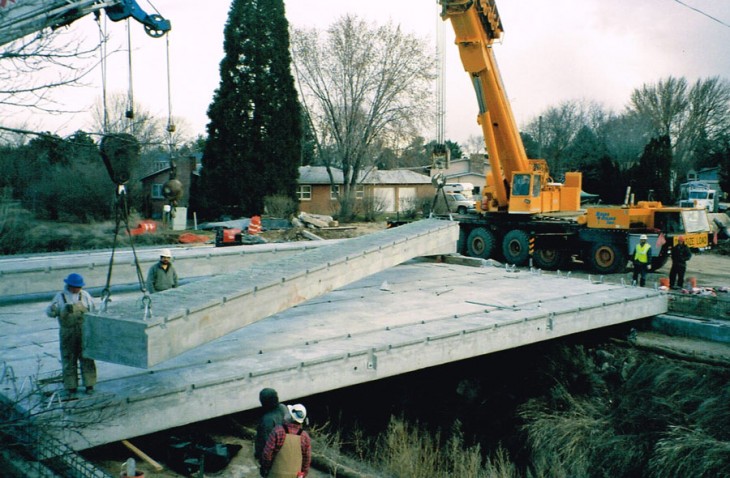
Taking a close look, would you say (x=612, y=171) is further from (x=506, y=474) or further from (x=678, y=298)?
(x=506, y=474)

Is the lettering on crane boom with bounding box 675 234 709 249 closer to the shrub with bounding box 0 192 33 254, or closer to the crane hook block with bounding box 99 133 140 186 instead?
the crane hook block with bounding box 99 133 140 186

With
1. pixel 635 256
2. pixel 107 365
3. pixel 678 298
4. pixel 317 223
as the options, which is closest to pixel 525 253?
pixel 635 256

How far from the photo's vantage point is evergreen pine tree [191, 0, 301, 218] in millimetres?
33781

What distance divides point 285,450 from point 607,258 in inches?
587

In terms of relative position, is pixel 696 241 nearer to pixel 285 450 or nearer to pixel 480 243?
pixel 480 243

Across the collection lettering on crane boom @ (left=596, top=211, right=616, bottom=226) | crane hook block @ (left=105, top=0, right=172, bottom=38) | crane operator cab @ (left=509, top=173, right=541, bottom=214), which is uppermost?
crane hook block @ (left=105, top=0, right=172, bottom=38)

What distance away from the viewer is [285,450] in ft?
16.8

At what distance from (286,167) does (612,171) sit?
23.2m

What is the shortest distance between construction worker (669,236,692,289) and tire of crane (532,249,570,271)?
375cm

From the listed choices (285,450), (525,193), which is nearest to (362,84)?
(525,193)

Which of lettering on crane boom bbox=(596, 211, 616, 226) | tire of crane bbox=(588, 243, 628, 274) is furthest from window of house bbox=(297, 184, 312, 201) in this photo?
lettering on crane boom bbox=(596, 211, 616, 226)

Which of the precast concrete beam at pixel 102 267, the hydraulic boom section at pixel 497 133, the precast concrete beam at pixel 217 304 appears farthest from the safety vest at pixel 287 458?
the hydraulic boom section at pixel 497 133

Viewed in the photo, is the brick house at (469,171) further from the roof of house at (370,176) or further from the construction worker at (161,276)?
the construction worker at (161,276)

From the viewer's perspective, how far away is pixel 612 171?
44156mm
